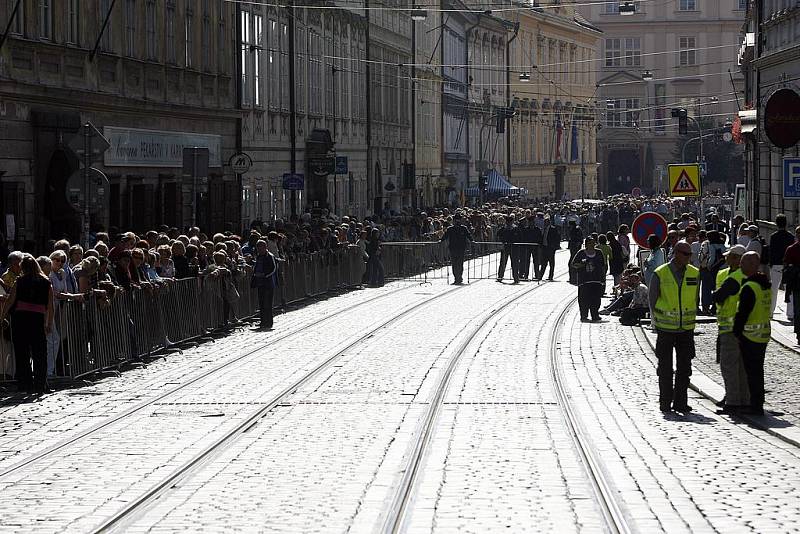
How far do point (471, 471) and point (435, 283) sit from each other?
33677 mm

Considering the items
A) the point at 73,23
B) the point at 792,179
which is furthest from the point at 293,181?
the point at 792,179

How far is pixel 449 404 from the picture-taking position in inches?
736

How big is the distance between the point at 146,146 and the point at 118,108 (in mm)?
2265

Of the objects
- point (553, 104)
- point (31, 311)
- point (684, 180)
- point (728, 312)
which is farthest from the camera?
point (553, 104)

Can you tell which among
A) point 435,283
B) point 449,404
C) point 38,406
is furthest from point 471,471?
point 435,283

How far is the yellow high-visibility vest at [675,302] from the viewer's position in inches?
703

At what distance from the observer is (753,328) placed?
17.5m

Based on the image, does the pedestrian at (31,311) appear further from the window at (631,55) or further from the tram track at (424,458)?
the window at (631,55)

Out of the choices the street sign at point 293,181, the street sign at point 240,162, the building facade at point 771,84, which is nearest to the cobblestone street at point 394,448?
the street sign at point 240,162

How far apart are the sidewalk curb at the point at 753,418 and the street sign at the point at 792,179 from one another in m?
2.79

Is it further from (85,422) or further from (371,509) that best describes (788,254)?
(371,509)

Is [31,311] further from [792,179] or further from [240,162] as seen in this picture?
Result: [240,162]

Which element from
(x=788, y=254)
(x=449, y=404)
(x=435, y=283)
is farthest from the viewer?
(x=435, y=283)

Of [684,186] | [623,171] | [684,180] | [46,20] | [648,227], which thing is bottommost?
[648,227]
